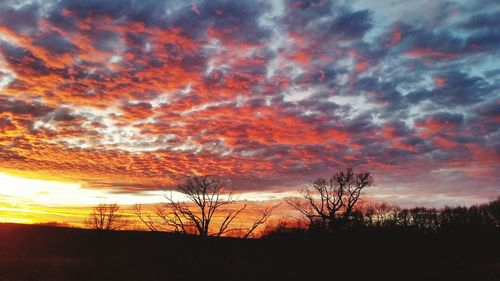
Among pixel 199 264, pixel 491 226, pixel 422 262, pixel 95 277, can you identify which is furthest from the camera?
pixel 491 226

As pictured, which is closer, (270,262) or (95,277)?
Answer: (95,277)

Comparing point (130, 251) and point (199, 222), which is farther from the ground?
point (199, 222)

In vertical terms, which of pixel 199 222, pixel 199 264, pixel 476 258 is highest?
pixel 199 222

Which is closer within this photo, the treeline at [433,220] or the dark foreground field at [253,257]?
the dark foreground field at [253,257]

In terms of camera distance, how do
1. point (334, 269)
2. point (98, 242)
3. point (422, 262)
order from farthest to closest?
point (98, 242) < point (422, 262) < point (334, 269)

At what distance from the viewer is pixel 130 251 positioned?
5997cm

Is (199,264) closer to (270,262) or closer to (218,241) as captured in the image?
(218,241)

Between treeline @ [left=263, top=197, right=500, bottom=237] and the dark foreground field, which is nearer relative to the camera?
the dark foreground field

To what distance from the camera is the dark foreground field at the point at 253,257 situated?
27.8 metres

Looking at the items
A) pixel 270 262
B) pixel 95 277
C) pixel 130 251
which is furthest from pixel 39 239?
pixel 270 262

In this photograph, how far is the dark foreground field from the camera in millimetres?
27848

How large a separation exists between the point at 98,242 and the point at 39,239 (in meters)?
11.2

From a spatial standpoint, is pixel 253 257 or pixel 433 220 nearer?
pixel 253 257

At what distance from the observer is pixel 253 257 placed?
48156 mm
